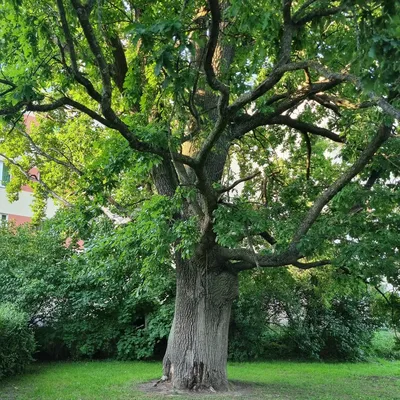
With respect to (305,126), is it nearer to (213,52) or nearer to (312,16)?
(312,16)

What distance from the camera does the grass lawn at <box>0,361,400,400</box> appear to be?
31.2ft

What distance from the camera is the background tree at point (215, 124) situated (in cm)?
612

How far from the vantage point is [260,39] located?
23.0 ft

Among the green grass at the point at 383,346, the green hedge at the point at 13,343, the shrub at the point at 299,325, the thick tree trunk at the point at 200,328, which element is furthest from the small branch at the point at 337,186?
the green grass at the point at 383,346

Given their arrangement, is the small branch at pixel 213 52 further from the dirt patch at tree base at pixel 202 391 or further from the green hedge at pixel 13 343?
the green hedge at pixel 13 343

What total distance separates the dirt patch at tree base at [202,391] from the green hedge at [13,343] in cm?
306

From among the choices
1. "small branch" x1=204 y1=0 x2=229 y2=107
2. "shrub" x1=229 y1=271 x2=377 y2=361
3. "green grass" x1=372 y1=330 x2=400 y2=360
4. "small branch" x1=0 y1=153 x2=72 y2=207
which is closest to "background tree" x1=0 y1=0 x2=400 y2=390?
"small branch" x1=204 y1=0 x2=229 y2=107

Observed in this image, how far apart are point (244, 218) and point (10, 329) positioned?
20.0 ft

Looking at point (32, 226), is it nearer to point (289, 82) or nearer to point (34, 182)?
point (34, 182)

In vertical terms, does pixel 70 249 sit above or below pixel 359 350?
above

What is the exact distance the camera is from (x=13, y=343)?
1104 cm

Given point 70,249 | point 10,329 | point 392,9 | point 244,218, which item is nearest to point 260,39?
point 244,218

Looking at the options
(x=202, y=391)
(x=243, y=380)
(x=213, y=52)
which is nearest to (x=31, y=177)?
(x=243, y=380)

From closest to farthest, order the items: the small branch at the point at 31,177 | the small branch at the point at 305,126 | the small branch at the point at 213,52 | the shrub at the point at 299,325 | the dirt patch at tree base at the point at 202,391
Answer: the small branch at the point at 213,52, the dirt patch at tree base at the point at 202,391, the small branch at the point at 305,126, the small branch at the point at 31,177, the shrub at the point at 299,325
